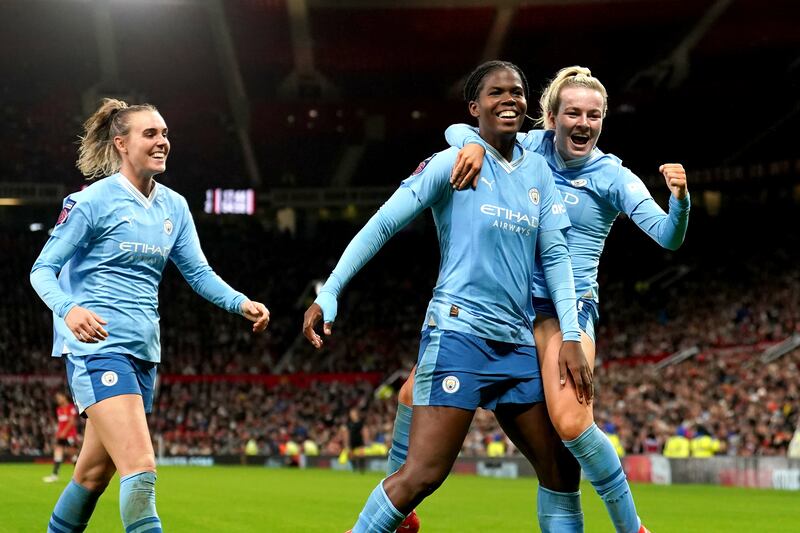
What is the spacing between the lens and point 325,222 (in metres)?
51.5

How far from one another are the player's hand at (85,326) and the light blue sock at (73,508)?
43.1 inches

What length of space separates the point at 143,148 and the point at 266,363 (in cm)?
3739

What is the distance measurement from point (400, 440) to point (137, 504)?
151 centimetres

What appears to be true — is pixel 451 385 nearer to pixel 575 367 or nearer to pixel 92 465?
pixel 575 367

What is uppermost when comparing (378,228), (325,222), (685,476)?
(325,222)

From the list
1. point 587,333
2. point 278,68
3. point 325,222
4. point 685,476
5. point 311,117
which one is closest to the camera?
point 587,333

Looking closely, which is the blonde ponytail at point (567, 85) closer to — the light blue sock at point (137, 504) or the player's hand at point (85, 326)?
the player's hand at point (85, 326)

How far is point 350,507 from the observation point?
1562 cm

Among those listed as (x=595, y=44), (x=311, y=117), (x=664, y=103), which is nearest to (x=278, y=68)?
(x=311, y=117)

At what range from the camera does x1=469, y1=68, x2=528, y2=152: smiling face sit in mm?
5516

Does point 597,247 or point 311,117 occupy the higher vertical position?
point 311,117

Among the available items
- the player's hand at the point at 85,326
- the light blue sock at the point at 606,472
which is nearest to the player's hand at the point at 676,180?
the light blue sock at the point at 606,472

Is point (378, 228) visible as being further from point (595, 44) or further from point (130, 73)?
point (130, 73)

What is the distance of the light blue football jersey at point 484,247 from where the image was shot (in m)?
5.42
